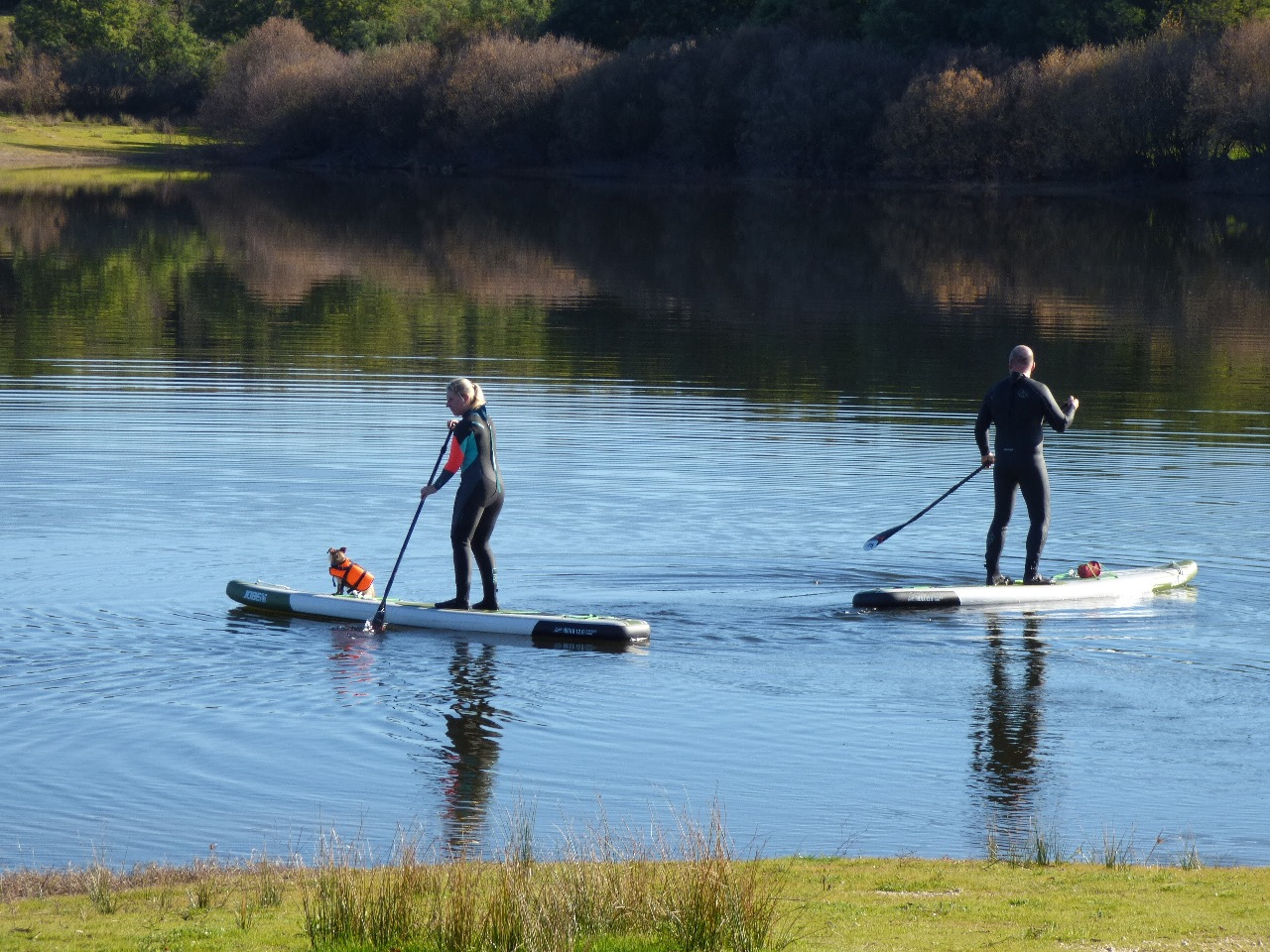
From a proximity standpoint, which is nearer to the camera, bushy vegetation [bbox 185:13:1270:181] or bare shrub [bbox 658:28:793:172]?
bushy vegetation [bbox 185:13:1270:181]

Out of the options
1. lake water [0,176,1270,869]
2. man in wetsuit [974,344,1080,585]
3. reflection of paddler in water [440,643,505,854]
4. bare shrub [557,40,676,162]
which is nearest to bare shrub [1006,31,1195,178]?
bare shrub [557,40,676,162]

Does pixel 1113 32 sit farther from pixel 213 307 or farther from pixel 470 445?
pixel 470 445

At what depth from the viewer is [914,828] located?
1100cm

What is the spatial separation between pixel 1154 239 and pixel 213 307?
116ft

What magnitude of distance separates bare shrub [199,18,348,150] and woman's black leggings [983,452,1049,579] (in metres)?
95.5

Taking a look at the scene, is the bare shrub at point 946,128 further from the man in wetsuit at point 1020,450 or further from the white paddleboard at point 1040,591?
the white paddleboard at point 1040,591

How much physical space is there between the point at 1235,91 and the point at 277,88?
5624cm

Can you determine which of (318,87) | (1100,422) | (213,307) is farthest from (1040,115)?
(1100,422)

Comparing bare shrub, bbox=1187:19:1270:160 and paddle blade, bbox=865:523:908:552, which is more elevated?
bare shrub, bbox=1187:19:1270:160

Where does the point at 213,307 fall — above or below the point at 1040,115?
below

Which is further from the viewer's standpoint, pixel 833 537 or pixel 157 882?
pixel 833 537

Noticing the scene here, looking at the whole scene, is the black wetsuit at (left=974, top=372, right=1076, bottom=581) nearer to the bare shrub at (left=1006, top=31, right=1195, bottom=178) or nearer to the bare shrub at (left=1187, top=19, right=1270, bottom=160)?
the bare shrub at (left=1187, top=19, right=1270, bottom=160)

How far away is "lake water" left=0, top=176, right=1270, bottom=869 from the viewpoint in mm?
11516

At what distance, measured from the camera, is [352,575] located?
16000mm
